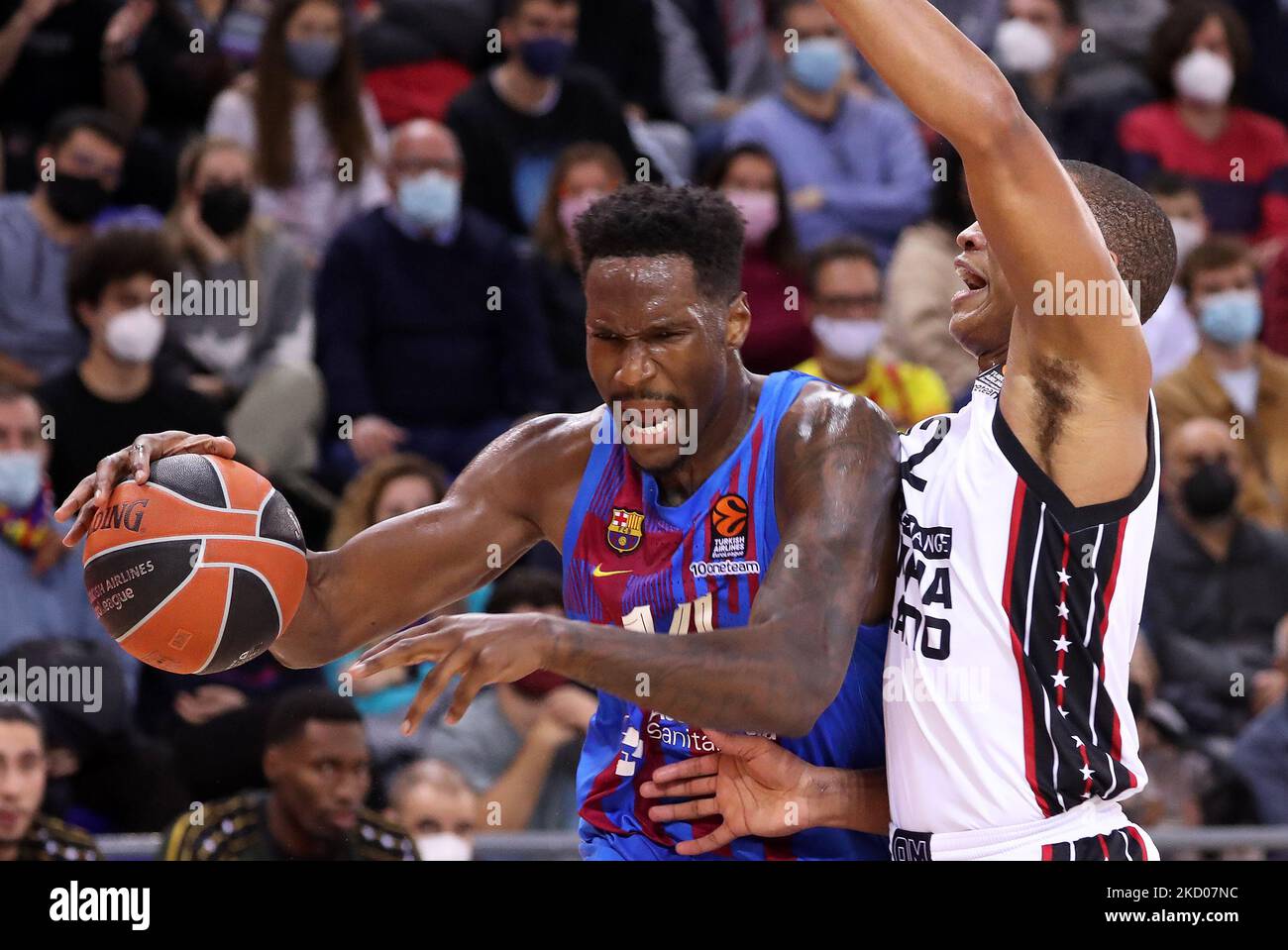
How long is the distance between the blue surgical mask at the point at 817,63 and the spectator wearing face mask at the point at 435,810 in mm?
Result: 3884

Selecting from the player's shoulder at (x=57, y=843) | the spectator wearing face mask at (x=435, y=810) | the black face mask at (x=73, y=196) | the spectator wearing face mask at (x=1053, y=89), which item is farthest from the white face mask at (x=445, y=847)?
the spectator wearing face mask at (x=1053, y=89)

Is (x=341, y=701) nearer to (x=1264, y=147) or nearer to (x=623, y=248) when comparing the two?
(x=623, y=248)

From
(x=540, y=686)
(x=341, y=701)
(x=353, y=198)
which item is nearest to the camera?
(x=341, y=701)

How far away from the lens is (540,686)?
577 cm

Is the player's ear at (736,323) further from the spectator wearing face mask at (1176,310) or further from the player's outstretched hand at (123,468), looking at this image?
the spectator wearing face mask at (1176,310)

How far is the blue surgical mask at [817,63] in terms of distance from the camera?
305 inches

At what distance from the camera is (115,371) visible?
6.25m

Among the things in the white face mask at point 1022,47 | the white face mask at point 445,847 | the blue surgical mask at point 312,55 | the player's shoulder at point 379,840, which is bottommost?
the white face mask at point 445,847

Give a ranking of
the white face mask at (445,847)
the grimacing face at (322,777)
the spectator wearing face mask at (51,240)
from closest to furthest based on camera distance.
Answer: the grimacing face at (322,777) → the white face mask at (445,847) → the spectator wearing face mask at (51,240)

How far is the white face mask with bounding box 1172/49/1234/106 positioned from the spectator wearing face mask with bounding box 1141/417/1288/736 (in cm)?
220

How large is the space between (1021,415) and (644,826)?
1126 mm

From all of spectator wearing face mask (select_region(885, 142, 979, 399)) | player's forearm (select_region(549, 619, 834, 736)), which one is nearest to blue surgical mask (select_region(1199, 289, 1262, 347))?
spectator wearing face mask (select_region(885, 142, 979, 399))

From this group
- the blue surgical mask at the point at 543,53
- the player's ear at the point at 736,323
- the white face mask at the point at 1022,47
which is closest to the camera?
the player's ear at the point at 736,323

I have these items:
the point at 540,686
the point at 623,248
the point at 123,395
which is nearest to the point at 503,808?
the point at 540,686
